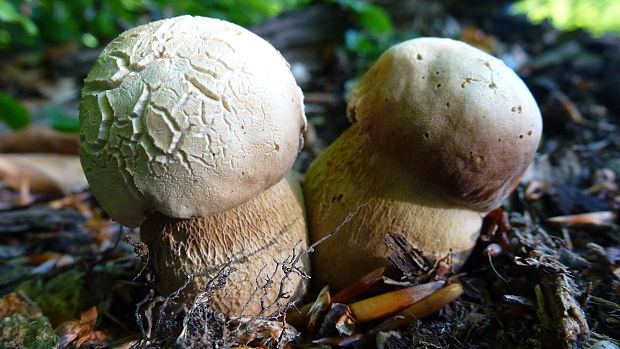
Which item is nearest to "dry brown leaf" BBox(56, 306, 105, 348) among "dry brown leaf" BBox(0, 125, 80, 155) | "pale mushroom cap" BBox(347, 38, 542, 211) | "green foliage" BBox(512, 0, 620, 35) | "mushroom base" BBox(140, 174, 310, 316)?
"mushroom base" BBox(140, 174, 310, 316)

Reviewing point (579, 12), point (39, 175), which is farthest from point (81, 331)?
point (579, 12)

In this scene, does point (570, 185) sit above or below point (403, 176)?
below

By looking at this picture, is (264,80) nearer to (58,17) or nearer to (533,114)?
(533,114)

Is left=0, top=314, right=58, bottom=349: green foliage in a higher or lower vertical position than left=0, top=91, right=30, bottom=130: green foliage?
→ lower

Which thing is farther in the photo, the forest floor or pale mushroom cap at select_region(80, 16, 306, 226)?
the forest floor

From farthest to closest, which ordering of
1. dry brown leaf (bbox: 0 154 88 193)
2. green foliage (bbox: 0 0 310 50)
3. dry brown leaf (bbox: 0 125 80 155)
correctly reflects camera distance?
green foliage (bbox: 0 0 310 50), dry brown leaf (bbox: 0 125 80 155), dry brown leaf (bbox: 0 154 88 193)

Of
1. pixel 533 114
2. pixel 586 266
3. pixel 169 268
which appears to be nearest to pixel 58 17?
pixel 169 268

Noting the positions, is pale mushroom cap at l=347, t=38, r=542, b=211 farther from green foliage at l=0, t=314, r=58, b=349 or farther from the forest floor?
green foliage at l=0, t=314, r=58, b=349
